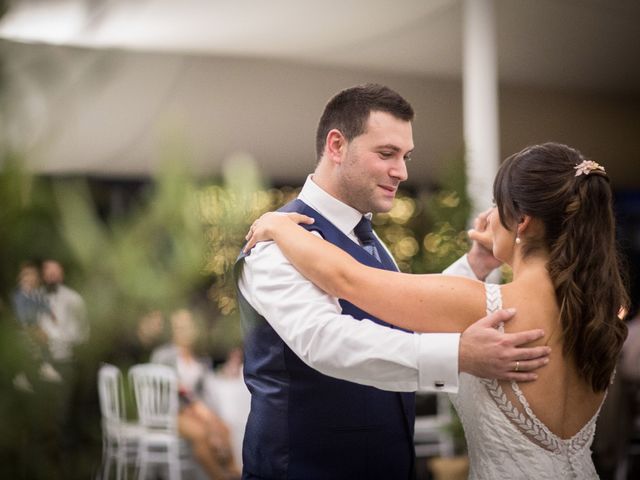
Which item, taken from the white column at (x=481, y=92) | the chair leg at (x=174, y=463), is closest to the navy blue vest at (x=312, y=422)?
the white column at (x=481, y=92)

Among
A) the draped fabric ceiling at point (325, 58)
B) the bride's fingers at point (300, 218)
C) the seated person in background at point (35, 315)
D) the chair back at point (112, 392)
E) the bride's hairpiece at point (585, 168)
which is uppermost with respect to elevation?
the draped fabric ceiling at point (325, 58)

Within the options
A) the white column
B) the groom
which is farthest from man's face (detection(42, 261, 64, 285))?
the white column

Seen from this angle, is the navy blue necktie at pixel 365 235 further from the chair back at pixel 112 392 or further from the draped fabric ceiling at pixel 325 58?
the draped fabric ceiling at pixel 325 58

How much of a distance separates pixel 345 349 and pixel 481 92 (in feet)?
15.6

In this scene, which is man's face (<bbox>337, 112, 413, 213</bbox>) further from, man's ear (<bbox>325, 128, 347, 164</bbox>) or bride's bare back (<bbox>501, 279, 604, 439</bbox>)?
A: bride's bare back (<bbox>501, 279, 604, 439</bbox>)

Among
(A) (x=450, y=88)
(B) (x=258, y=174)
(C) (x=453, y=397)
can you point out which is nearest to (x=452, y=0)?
(A) (x=450, y=88)

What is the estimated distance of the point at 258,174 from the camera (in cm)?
70

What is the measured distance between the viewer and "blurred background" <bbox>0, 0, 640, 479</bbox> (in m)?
0.63

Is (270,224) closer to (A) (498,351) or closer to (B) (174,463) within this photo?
(A) (498,351)

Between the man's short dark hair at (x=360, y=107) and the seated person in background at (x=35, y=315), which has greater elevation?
the man's short dark hair at (x=360, y=107)

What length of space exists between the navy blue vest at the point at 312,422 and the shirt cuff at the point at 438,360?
277 mm

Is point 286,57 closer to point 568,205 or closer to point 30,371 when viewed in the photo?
point 568,205

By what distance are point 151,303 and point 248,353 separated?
1271 mm

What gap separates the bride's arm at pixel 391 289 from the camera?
1691 mm
